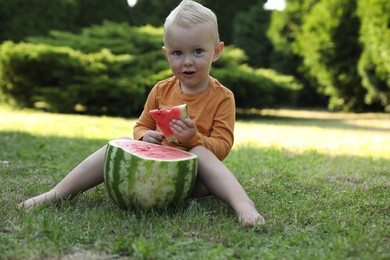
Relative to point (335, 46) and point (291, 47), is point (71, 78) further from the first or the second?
point (291, 47)

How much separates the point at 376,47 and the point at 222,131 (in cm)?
1037

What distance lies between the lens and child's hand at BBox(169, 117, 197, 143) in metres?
2.84

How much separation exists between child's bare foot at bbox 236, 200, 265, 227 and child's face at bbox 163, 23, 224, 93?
867mm

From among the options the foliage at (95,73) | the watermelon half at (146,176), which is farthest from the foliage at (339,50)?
the watermelon half at (146,176)

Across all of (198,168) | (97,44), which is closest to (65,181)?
(198,168)

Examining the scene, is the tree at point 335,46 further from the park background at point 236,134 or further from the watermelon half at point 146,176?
the watermelon half at point 146,176

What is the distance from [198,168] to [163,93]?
26.2 inches

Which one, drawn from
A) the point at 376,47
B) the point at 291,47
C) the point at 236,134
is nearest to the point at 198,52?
the point at 236,134

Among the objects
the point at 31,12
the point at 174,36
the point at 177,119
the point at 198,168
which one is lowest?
the point at 198,168

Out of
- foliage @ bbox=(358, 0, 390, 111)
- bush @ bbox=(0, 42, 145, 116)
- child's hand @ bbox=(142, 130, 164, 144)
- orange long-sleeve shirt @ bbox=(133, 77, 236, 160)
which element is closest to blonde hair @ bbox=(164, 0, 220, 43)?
orange long-sleeve shirt @ bbox=(133, 77, 236, 160)

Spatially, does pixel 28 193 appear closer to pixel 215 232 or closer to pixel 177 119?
pixel 177 119

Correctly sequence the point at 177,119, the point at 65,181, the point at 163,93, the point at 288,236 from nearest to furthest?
the point at 288,236 → the point at 177,119 → the point at 65,181 → the point at 163,93

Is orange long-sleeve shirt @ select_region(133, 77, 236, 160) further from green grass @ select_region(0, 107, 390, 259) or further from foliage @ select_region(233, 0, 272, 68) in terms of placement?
foliage @ select_region(233, 0, 272, 68)

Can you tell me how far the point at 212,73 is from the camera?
12406mm
